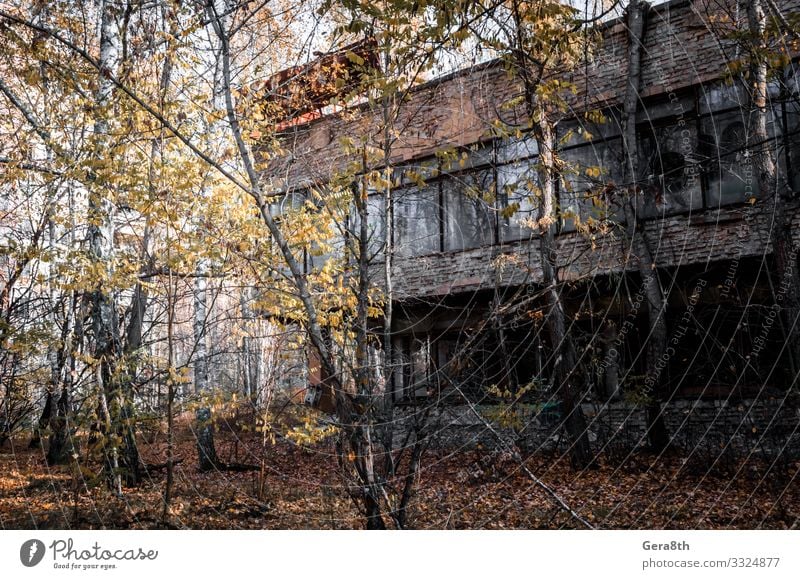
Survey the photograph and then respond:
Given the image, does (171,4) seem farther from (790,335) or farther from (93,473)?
(790,335)

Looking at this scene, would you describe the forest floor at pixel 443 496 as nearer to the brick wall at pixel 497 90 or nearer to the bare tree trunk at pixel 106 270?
the bare tree trunk at pixel 106 270

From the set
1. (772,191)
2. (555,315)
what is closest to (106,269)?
(555,315)

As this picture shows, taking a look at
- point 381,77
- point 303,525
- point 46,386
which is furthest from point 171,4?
point 303,525

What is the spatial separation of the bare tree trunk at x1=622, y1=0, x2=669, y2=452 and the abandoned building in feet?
0.31

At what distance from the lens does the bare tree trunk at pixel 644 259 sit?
401 centimetres

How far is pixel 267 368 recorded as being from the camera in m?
5.04

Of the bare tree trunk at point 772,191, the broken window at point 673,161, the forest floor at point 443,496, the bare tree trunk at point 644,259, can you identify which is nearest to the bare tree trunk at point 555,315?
the forest floor at point 443,496

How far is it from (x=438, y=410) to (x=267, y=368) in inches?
88.4

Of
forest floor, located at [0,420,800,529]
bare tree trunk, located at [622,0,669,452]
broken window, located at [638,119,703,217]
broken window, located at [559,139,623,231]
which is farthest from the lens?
broken window, located at [638,119,703,217]

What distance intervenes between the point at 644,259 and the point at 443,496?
244 cm
